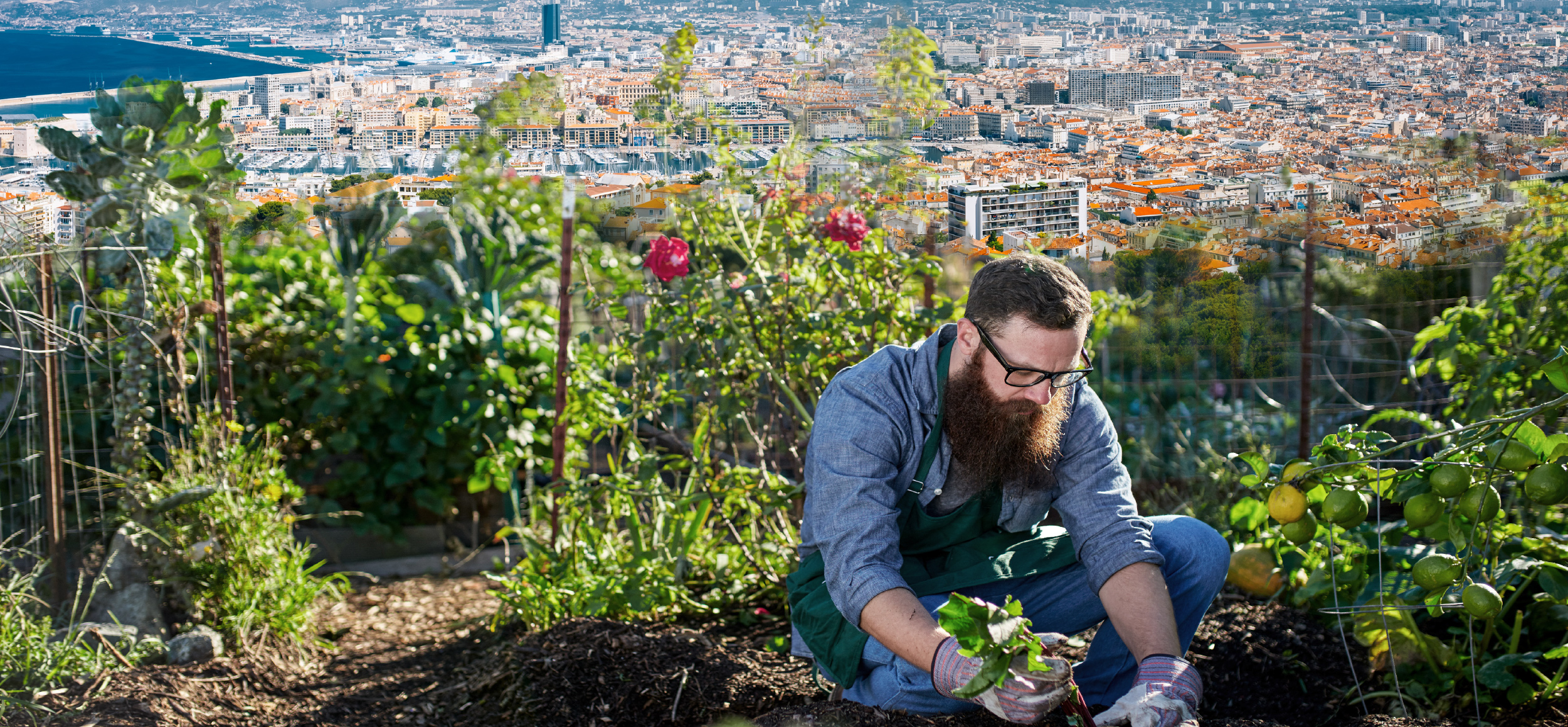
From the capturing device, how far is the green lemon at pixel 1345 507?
168 centimetres

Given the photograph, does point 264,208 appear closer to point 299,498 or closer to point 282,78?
point 282,78

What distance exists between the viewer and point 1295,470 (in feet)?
5.70

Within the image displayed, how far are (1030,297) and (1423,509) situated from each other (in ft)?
2.19

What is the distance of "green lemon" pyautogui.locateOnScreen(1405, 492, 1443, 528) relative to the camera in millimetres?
1629

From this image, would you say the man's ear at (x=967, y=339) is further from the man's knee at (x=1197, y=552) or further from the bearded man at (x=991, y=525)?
the man's knee at (x=1197, y=552)

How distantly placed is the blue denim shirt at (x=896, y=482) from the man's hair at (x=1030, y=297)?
19 centimetres

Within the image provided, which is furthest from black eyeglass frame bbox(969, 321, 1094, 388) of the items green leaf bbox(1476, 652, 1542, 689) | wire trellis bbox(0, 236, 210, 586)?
wire trellis bbox(0, 236, 210, 586)

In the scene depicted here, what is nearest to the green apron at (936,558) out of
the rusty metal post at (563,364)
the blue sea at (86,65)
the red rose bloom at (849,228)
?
the red rose bloom at (849,228)

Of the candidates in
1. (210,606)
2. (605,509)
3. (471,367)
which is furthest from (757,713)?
(471,367)

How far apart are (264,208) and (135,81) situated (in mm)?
657

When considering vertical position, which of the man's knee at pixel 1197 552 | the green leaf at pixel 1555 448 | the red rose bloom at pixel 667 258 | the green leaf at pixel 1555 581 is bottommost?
the man's knee at pixel 1197 552

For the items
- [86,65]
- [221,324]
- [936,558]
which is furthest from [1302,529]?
[86,65]

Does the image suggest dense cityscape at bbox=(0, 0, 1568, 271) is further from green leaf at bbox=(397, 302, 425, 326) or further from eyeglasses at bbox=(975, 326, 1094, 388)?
eyeglasses at bbox=(975, 326, 1094, 388)

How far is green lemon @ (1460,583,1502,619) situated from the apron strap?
33.9 inches
